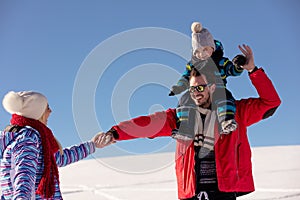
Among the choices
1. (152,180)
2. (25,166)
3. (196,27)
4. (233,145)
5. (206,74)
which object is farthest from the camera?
(152,180)

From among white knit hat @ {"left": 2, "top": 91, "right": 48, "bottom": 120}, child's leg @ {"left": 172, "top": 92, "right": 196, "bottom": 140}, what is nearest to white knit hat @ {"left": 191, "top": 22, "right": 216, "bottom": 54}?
child's leg @ {"left": 172, "top": 92, "right": 196, "bottom": 140}

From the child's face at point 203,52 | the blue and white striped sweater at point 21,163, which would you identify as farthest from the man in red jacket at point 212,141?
the blue and white striped sweater at point 21,163

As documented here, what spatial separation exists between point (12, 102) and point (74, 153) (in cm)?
72

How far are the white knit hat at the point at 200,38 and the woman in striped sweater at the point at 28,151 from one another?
5.77 ft

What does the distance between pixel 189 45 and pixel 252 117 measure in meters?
1.24

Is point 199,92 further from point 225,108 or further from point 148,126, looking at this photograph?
point 148,126

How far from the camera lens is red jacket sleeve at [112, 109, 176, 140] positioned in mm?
3594

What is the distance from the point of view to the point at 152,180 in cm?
991

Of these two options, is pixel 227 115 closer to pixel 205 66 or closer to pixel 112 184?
pixel 205 66

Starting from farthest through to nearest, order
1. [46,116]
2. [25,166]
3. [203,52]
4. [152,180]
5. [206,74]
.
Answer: [152,180] → [203,52] → [206,74] → [46,116] → [25,166]

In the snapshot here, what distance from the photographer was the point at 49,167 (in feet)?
9.78

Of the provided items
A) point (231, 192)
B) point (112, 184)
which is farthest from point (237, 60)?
point (112, 184)

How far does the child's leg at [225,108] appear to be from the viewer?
3361mm

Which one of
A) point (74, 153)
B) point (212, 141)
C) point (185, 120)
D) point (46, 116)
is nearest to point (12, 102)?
point (46, 116)
